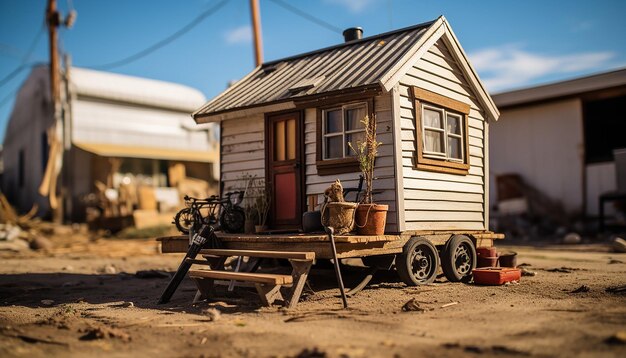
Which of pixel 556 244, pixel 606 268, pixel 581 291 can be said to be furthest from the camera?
pixel 556 244

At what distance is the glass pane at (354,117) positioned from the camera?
8875mm

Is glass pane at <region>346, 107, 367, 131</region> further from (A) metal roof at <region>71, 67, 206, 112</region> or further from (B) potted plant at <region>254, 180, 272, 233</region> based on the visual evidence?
(A) metal roof at <region>71, 67, 206, 112</region>

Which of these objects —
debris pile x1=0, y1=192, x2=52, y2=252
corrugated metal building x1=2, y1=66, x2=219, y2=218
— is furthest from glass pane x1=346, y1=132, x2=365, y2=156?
corrugated metal building x1=2, y1=66, x2=219, y2=218

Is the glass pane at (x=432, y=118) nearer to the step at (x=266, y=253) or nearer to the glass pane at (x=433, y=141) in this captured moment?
the glass pane at (x=433, y=141)

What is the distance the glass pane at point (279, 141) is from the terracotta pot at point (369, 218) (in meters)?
2.59

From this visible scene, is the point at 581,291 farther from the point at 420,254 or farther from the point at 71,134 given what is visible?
the point at 71,134

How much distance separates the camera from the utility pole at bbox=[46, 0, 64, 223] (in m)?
20.8

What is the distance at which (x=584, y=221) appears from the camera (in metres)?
18.2

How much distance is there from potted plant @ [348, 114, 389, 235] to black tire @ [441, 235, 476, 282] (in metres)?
1.65

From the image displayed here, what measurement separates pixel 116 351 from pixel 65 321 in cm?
155

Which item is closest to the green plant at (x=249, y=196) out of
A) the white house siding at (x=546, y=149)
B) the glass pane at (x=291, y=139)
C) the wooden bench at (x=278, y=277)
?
the glass pane at (x=291, y=139)

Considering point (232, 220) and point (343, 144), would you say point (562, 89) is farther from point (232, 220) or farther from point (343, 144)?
point (232, 220)

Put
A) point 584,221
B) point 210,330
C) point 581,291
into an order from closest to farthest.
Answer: point 210,330, point 581,291, point 584,221

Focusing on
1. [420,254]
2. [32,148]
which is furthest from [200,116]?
[32,148]
